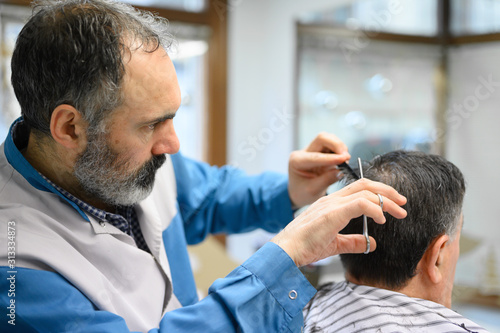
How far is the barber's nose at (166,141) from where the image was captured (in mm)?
1231

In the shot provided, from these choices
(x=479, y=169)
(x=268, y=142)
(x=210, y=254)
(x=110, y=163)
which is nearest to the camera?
(x=110, y=163)

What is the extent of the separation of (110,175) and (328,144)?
686 mm

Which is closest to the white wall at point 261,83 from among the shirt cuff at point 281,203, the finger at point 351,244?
the shirt cuff at point 281,203

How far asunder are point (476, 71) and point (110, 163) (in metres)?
2.03

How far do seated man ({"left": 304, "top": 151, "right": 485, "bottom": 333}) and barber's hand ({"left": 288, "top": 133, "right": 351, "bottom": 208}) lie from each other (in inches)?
7.4

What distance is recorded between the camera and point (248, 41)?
428cm

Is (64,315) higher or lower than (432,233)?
lower

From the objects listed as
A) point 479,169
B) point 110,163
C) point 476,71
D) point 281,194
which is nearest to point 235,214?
point 281,194

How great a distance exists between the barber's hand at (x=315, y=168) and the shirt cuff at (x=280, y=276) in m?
0.51

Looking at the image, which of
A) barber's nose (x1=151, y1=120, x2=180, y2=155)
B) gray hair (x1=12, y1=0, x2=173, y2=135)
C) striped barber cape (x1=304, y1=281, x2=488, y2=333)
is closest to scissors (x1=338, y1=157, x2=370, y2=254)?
striped barber cape (x1=304, y1=281, x2=488, y2=333)

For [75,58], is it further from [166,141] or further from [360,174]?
[360,174]

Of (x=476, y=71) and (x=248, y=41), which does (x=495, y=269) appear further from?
(x=248, y=41)

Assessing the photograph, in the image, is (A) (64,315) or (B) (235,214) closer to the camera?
(A) (64,315)

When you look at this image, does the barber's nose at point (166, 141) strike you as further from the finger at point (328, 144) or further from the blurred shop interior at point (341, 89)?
the finger at point (328, 144)
